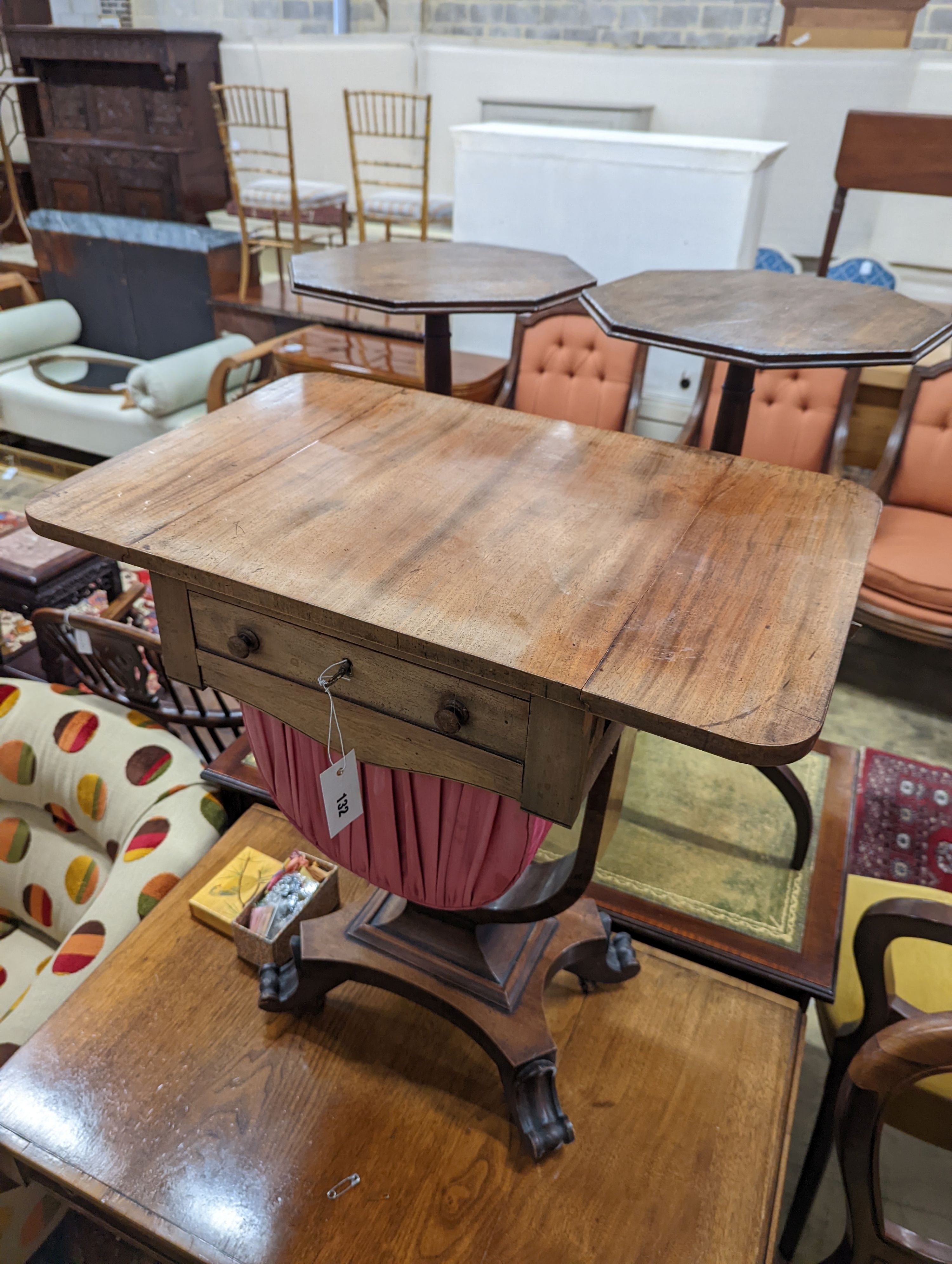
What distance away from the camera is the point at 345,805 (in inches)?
40.3

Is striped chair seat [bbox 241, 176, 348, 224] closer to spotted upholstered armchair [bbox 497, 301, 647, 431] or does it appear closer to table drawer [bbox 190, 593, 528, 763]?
spotted upholstered armchair [bbox 497, 301, 647, 431]

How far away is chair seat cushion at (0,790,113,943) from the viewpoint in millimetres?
1848

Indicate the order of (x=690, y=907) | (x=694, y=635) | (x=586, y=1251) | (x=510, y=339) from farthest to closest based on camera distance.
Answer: (x=510, y=339) → (x=690, y=907) → (x=586, y=1251) → (x=694, y=635)

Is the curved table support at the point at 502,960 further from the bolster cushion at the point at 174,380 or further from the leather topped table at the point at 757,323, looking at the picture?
the bolster cushion at the point at 174,380

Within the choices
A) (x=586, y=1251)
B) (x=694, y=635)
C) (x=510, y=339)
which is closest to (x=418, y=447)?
(x=694, y=635)

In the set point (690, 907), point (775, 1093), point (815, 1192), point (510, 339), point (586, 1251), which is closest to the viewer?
point (586, 1251)

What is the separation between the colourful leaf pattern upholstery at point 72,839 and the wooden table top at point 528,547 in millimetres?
824

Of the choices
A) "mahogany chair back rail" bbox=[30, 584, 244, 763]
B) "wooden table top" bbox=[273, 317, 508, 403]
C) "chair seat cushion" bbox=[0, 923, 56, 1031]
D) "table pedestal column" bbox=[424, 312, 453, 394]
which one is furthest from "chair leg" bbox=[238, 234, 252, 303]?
"chair seat cushion" bbox=[0, 923, 56, 1031]

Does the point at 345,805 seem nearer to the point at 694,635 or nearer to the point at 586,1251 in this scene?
the point at 694,635

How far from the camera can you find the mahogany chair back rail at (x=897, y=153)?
3320 millimetres

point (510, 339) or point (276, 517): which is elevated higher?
point (276, 517)

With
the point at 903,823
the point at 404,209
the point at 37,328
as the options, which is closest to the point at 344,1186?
Answer: the point at 903,823

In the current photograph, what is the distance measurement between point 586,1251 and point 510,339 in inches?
151

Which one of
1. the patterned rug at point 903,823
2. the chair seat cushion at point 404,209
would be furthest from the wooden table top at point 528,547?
the chair seat cushion at point 404,209
